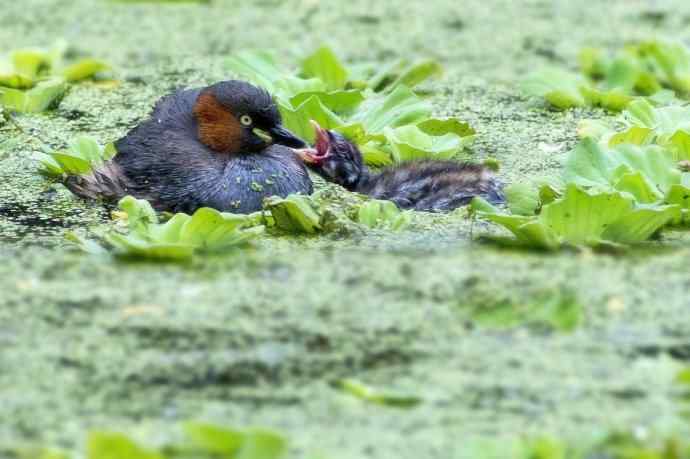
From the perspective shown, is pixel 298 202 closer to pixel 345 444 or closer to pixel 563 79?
pixel 345 444

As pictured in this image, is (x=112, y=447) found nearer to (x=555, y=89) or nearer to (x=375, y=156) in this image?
(x=375, y=156)

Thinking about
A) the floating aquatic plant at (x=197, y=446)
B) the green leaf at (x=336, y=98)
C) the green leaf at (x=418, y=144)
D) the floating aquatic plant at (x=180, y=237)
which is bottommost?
the floating aquatic plant at (x=197, y=446)

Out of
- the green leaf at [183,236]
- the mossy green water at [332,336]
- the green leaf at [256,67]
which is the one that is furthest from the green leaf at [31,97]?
the green leaf at [183,236]

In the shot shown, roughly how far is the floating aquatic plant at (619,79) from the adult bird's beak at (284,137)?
4.68 ft

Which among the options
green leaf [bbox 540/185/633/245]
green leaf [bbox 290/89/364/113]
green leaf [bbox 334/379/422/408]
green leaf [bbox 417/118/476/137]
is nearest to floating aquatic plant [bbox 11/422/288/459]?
green leaf [bbox 334/379/422/408]

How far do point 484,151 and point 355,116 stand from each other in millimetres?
540

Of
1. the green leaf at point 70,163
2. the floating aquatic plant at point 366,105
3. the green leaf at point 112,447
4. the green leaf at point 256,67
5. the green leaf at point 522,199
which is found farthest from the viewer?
the green leaf at point 256,67

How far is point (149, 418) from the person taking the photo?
336 cm

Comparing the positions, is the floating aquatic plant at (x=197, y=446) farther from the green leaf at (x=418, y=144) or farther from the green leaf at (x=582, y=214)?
the green leaf at (x=418, y=144)

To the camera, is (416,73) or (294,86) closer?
(294,86)

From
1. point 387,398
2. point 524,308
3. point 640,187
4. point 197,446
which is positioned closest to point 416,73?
point 640,187

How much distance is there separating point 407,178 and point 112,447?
2.52m

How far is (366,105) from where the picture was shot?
A: 20.7ft

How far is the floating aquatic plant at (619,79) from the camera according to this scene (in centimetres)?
658
